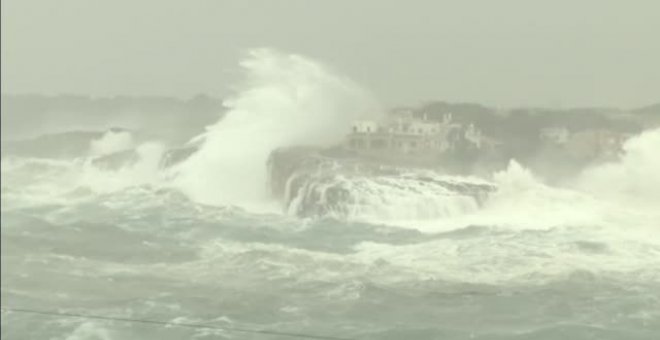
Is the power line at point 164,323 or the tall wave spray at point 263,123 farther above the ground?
the tall wave spray at point 263,123

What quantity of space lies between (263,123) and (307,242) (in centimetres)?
33

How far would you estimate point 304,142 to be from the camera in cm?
221

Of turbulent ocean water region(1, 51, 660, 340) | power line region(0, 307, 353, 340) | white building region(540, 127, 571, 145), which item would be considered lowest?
power line region(0, 307, 353, 340)

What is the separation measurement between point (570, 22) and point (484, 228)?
526 mm

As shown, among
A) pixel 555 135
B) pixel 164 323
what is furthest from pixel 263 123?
pixel 555 135

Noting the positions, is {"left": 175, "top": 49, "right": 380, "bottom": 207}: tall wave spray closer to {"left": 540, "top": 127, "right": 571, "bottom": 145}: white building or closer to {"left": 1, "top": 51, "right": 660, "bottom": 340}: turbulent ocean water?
{"left": 1, "top": 51, "right": 660, "bottom": 340}: turbulent ocean water

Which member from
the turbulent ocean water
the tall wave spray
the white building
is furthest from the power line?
the white building

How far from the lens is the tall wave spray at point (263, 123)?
2.16 m

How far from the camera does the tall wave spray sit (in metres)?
2.16

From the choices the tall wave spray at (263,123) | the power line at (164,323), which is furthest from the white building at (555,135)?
the power line at (164,323)

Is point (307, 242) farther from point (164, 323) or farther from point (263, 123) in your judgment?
point (164, 323)

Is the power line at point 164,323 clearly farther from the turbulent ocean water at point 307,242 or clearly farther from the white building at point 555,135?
the white building at point 555,135

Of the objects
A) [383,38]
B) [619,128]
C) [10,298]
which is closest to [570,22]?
[619,128]

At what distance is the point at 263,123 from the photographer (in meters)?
2.25
